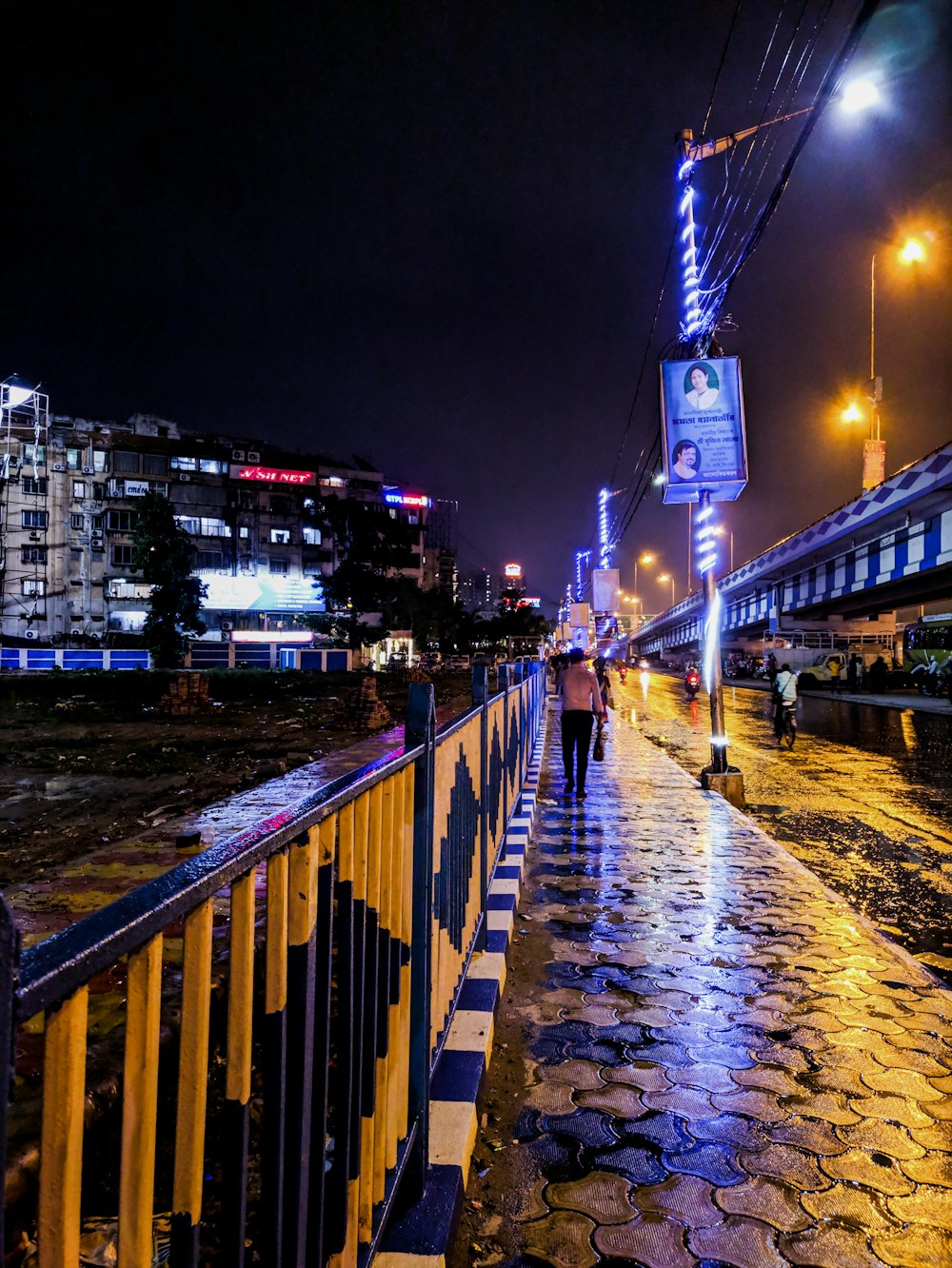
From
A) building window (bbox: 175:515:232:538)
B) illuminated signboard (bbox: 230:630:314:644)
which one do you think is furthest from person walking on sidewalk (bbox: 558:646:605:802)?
building window (bbox: 175:515:232:538)

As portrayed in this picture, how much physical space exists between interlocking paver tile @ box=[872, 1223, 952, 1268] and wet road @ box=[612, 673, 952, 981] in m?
2.51

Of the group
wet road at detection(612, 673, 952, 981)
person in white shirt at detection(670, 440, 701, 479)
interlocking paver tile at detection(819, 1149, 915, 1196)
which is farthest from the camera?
person in white shirt at detection(670, 440, 701, 479)

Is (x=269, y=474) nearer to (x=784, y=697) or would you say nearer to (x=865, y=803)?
(x=784, y=697)

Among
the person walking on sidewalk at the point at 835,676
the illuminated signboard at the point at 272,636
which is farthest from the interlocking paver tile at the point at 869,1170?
the illuminated signboard at the point at 272,636

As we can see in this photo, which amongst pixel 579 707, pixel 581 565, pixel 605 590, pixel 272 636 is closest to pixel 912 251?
pixel 579 707

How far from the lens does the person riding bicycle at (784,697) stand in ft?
52.4

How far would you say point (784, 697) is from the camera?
16.1 metres

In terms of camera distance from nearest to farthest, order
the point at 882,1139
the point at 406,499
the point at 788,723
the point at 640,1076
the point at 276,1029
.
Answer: the point at 276,1029 < the point at 882,1139 < the point at 640,1076 < the point at 788,723 < the point at 406,499

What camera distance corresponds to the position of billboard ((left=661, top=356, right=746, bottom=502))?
32.9ft

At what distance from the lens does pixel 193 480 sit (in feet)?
215

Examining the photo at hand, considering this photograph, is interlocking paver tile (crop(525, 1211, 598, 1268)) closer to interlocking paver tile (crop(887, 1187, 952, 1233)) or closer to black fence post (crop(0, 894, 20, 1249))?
interlocking paver tile (crop(887, 1187, 952, 1233))

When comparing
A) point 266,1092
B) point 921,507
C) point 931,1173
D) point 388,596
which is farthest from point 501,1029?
point 388,596

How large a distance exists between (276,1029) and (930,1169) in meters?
2.56

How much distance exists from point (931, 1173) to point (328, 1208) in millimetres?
2150
